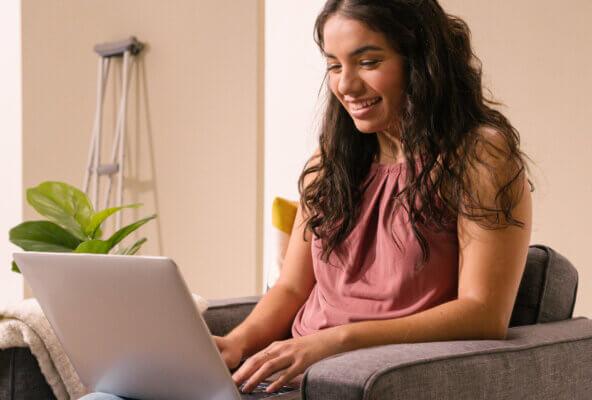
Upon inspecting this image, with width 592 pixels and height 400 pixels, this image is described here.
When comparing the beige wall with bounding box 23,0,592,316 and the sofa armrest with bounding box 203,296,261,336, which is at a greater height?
the beige wall with bounding box 23,0,592,316

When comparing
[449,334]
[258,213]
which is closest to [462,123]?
[449,334]

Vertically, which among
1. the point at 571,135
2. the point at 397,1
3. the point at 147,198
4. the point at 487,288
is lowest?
the point at 147,198

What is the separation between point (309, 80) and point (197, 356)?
6.29ft

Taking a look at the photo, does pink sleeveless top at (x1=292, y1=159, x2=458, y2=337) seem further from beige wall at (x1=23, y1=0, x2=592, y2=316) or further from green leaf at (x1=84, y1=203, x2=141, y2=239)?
beige wall at (x1=23, y1=0, x2=592, y2=316)

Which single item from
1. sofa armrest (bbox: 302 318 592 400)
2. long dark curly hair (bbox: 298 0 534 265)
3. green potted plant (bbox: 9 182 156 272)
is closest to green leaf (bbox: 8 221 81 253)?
green potted plant (bbox: 9 182 156 272)

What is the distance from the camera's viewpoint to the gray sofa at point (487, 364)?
1.11 metres

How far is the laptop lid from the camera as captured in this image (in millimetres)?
1128

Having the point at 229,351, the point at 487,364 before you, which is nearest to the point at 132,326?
the point at 229,351

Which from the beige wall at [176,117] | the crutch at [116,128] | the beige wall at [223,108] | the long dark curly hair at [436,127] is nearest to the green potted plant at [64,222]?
the long dark curly hair at [436,127]

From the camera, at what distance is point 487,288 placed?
137 cm

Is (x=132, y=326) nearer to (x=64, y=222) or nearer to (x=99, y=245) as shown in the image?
(x=99, y=245)

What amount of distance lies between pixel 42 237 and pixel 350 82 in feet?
A: 2.75

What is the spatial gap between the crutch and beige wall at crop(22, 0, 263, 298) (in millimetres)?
62

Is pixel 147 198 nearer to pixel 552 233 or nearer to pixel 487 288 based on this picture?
pixel 552 233
